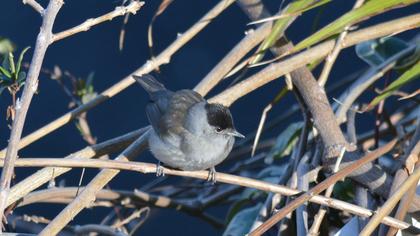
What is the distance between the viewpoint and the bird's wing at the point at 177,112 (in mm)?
2701

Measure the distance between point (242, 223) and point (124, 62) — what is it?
3.10 feet

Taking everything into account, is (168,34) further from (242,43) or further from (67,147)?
(242,43)

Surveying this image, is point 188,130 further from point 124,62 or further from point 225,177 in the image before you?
point 124,62

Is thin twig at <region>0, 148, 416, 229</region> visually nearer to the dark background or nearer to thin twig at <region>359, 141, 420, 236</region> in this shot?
thin twig at <region>359, 141, 420, 236</region>

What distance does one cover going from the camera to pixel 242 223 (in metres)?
2.98

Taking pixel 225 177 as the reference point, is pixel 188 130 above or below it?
above

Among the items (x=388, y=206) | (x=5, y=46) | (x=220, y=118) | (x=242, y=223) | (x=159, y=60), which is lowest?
(x=388, y=206)

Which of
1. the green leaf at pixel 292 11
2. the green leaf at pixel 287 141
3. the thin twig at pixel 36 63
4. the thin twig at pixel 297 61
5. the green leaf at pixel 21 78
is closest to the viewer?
the thin twig at pixel 36 63

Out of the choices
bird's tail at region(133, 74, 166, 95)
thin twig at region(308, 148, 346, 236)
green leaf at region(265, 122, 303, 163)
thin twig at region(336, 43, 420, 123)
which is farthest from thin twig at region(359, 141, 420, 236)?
green leaf at region(265, 122, 303, 163)

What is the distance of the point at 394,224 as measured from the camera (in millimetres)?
2082

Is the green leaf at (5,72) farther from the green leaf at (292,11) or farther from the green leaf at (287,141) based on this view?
the green leaf at (287,141)

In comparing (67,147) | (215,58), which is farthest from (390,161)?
(67,147)

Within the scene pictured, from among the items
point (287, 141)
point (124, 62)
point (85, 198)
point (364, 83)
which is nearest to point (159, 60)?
point (85, 198)

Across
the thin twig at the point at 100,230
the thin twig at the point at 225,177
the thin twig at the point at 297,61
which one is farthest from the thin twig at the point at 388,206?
the thin twig at the point at 100,230
